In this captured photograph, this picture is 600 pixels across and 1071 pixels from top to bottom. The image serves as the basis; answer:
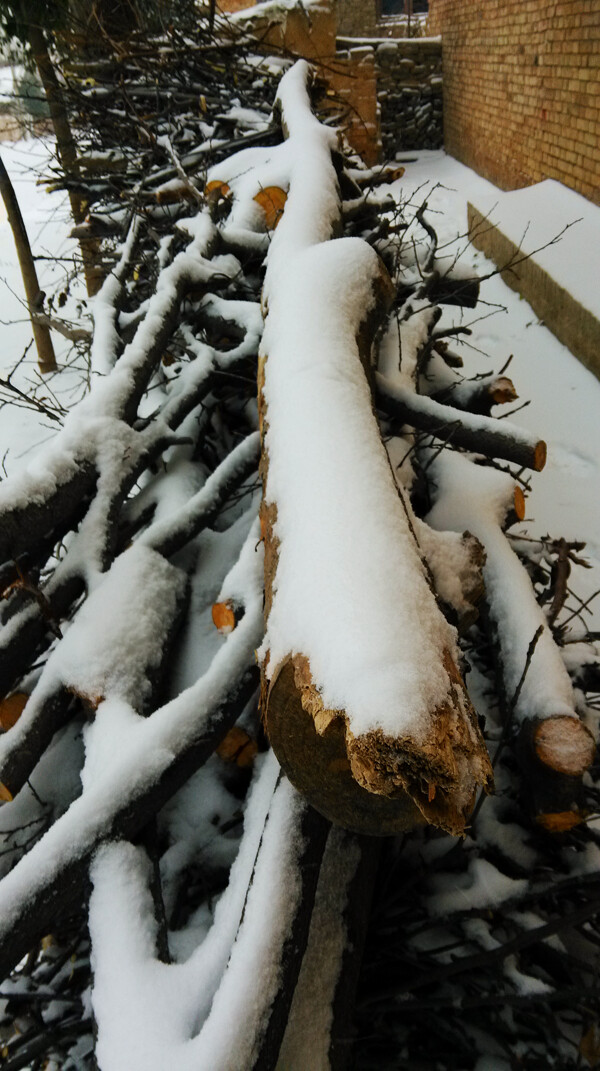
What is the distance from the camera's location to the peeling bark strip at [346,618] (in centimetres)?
84

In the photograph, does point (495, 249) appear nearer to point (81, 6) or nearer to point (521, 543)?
point (521, 543)

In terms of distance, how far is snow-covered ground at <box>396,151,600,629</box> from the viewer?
Result: 9.59ft

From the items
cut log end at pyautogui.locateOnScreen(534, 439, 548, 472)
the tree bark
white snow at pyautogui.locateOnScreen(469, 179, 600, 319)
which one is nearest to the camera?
cut log end at pyautogui.locateOnScreen(534, 439, 548, 472)

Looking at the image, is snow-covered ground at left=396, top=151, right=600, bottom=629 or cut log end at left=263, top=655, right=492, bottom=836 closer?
cut log end at left=263, top=655, right=492, bottom=836

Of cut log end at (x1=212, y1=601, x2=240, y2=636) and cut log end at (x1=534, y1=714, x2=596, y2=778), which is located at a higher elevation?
cut log end at (x1=212, y1=601, x2=240, y2=636)

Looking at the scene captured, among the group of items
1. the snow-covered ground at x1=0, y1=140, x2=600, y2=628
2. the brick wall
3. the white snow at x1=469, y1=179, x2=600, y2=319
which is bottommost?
the snow-covered ground at x1=0, y1=140, x2=600, y2=628

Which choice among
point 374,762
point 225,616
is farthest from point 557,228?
point 374,762

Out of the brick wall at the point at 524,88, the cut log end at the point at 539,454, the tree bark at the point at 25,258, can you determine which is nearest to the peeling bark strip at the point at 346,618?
the cut log end at the point at 539,454

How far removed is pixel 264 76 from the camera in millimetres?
5234

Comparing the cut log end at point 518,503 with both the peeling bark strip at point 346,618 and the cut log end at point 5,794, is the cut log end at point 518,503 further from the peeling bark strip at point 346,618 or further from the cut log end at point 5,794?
the cut log end at point 5,794

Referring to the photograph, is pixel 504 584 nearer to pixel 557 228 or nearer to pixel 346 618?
pixel 346 618

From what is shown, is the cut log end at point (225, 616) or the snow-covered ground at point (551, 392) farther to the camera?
the snow-covered ground at point (551, 392)

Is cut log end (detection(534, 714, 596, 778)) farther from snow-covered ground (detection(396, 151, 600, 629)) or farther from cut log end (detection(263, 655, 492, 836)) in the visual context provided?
snow-covered ground (detection(396, 151, 600, 629))

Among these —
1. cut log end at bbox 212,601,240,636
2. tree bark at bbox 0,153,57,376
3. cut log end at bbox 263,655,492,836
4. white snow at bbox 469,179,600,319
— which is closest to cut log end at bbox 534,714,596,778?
cut log end at bbox 263,655,492,836
